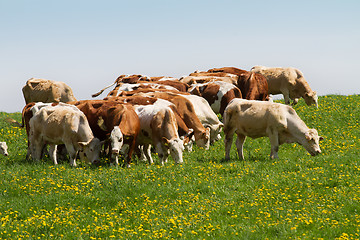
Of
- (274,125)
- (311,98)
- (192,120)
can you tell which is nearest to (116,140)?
(192,120)

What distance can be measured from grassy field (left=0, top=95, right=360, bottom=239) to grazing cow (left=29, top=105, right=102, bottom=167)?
577mm

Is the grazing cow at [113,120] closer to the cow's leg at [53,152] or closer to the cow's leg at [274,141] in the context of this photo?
the cow's leg at [53,152]

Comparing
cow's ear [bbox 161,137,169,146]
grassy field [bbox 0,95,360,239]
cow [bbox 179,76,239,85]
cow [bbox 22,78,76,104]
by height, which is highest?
cow [bbox 179,76,239,85]

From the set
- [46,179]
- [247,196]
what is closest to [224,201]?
[247,196]

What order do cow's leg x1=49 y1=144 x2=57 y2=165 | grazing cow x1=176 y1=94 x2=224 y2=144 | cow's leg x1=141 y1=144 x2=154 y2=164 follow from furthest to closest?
1. grazing cow x1=176 y1=94 x2=224 y2=144
2. cow's leg x1=141 y1=144 x2=154 y2=164
3. cow's leg x1=49 y1=144 x2=57 y2=165

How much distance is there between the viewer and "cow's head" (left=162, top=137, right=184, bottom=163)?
17.7 meters

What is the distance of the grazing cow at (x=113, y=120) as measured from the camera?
17.6 meters

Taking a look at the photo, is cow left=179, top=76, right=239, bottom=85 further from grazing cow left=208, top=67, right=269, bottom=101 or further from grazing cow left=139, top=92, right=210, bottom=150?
grazing cow left=139, top=92, right=210, bottom=150

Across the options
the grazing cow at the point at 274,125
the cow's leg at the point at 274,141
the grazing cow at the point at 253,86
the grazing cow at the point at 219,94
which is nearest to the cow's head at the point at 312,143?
the grazing cow at the point at 274,125

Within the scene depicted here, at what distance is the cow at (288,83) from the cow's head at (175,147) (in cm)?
1540

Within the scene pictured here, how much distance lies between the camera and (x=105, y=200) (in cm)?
1373

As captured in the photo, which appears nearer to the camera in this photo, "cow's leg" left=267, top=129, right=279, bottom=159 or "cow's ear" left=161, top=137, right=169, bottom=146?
"cow's ear" left=161, top=137, right=169, bottom=146

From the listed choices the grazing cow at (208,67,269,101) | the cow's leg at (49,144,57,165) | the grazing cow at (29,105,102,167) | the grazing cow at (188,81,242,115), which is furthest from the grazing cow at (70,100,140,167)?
the grazing cow at (208,67,269,101)

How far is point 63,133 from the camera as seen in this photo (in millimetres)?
18312
